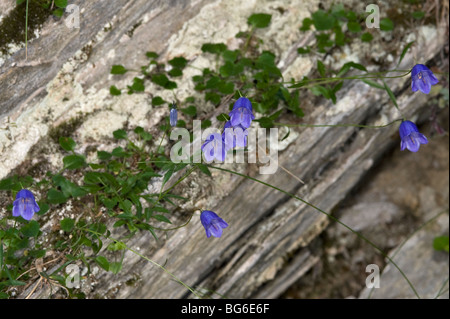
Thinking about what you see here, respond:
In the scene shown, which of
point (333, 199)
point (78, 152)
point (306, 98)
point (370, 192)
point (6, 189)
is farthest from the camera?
point (370, 192)

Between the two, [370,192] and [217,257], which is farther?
[370,192]

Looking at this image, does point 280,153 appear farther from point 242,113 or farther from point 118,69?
point 118,69

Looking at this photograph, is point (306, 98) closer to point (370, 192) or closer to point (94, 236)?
point (370, 192)

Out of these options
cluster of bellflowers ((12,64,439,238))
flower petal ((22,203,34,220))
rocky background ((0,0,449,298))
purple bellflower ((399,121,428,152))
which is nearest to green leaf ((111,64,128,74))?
rocky background ((0,0,449,298))

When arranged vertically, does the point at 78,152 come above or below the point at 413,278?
above

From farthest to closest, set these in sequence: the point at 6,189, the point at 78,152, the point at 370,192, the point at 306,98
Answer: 1. the point at 370,192
2. the point at 306,98
3. the point at 78,152
4. the point at 6,189

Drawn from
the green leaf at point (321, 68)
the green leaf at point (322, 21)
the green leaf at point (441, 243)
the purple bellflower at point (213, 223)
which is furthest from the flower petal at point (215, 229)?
the green leaf at point (441, 243)

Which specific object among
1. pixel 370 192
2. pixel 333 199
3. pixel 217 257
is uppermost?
pixel 217 257
